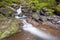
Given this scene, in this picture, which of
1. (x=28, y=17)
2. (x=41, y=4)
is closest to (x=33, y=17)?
(x=28, y=17)

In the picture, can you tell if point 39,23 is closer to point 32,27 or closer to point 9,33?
point 32,27

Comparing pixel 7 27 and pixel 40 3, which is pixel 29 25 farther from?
pixel 40 3

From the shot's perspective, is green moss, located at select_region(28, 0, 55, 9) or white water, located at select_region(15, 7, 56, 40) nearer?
white water, located at select_region(15, 7, 56, 40)

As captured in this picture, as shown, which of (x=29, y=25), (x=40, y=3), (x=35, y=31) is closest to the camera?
(x=35, y=31)

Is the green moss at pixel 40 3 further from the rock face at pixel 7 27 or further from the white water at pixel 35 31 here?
the rock face at pixel 7 27

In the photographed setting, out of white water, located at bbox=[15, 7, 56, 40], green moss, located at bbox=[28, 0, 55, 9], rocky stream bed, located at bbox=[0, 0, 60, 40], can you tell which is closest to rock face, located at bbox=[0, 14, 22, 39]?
rocky stream bed, located at bbox=[0, 0, 60, 40]

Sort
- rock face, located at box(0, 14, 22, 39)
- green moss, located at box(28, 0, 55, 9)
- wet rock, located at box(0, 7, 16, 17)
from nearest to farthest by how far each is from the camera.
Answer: rock face, located at box(0, 14, 22, 39) → wet rock, located at box(0, 7, 16, 17) → green moss, located at box(28, 0, 55, 9)

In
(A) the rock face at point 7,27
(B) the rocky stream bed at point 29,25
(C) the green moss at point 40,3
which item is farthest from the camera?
(C) the green moss at point 40,3

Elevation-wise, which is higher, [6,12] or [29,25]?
[6,12]

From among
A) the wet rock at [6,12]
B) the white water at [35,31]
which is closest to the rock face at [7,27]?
the white water at [35,31]

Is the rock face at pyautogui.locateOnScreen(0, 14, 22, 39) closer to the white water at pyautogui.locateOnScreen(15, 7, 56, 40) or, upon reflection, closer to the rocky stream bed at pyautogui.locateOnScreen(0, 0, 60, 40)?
the rocky stream bed at pyautogui.locateOnScreen(0, 0, 60, 40)

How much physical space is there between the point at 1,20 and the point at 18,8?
4.82 m

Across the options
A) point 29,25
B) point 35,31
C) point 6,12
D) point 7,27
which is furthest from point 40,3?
point 7,27

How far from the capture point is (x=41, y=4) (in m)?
17.7
